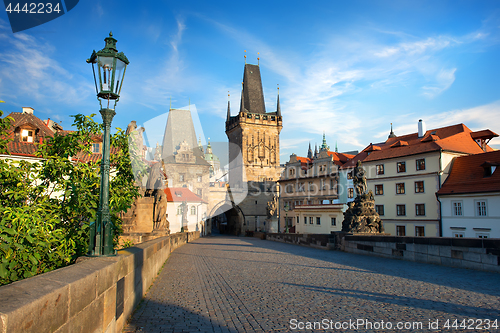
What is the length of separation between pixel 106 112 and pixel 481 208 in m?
30.1

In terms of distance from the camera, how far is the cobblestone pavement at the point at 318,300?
5293 mm

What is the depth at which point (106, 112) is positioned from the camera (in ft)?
18.5

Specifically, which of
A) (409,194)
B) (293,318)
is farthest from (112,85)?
(409,194)

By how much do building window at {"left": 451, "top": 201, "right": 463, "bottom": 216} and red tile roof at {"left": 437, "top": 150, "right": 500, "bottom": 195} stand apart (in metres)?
0.96

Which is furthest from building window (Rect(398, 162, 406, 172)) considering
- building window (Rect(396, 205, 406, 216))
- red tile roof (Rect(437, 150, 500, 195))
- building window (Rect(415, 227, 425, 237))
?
building window (Rect(415, 227, 425, 237))

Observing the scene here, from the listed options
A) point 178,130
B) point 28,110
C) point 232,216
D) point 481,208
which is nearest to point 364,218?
point 481,208

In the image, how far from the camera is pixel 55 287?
264 centimetres

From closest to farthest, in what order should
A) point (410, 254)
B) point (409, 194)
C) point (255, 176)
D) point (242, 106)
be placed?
point (410, 254), point (409, 194), point (255, 176), point (242, 106)

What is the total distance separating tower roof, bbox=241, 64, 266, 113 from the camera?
74.3 meters

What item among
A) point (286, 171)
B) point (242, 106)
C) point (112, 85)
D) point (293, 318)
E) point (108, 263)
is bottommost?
point (293, 318)

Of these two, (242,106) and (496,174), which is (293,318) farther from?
(242,106)

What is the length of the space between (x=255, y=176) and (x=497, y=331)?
63.8 meters

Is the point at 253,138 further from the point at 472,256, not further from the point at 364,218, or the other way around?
the point at 472,256

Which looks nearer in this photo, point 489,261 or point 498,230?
point 489,261
